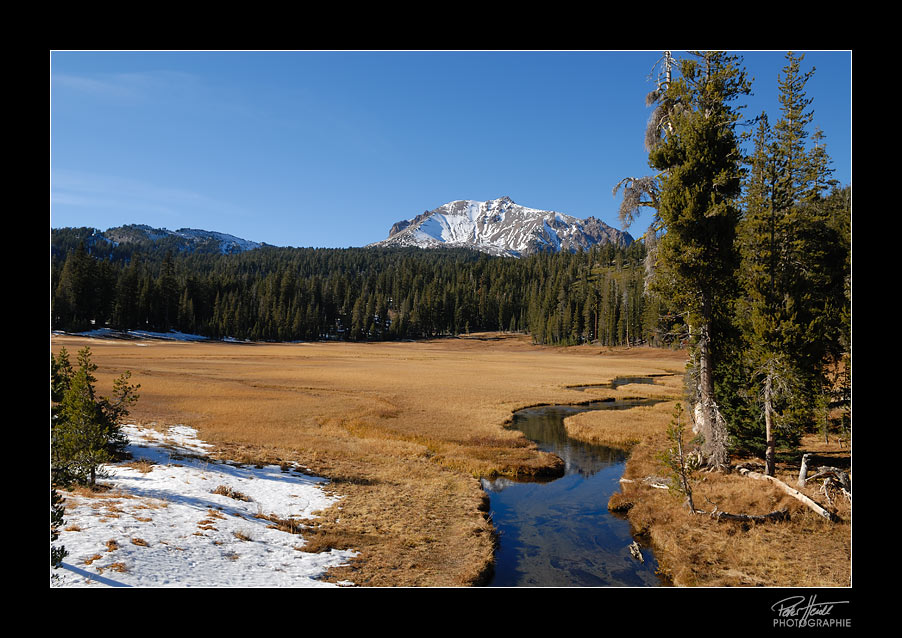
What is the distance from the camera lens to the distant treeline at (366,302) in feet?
346

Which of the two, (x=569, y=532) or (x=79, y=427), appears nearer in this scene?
(x=79, y=427)

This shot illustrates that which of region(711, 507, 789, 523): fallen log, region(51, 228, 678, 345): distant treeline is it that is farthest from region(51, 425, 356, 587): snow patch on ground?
region(51, 228, 678, 345): distant treeline

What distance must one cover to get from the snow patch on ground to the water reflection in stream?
5.11 meters

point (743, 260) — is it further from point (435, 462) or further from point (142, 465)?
point (142, 465)

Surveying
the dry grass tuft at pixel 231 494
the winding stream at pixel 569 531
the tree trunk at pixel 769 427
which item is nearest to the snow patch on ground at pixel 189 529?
the dry grass tuft at pixel 231 494

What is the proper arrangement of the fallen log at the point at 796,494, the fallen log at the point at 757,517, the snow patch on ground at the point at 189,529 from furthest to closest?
the fallen log at the point at 757,517, the fallen log at the point at 796,494, the snow patch on ground at the point at 189,529

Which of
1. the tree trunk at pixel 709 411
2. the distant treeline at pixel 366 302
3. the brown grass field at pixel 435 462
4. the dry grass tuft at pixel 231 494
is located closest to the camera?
the brown grass field at pixel 435 462

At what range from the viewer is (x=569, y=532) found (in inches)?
563

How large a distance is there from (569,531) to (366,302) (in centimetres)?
15125

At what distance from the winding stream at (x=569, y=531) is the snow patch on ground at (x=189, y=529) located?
5.09m

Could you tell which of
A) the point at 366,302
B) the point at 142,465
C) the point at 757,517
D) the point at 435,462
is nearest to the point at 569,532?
the point at 757,517

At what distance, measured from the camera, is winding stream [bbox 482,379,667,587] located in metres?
11.4

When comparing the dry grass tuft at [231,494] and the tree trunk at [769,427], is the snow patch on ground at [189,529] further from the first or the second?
the tree trunk at [769,427]

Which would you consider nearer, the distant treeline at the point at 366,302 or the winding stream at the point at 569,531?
the winding stream at the point at 569,531
